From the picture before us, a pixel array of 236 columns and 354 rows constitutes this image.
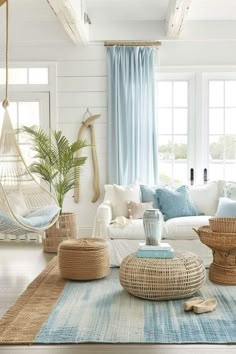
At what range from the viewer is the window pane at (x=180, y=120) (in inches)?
242

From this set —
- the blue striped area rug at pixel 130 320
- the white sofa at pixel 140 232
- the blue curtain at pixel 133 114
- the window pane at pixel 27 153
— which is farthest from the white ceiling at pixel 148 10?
the blue striped area rug at pixel 130 320

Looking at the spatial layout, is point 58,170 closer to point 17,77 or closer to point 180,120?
point 17,77

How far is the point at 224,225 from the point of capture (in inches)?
142

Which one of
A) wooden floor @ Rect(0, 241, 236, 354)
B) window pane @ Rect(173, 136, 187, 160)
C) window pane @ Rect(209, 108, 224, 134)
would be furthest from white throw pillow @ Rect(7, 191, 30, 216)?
window pane @ Rect(209, 108, 224, 134)

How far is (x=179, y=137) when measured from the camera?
619cm

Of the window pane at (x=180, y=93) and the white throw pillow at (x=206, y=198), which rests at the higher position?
the window pane at (x=180, y=93)

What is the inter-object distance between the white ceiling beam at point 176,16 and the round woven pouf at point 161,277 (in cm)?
266

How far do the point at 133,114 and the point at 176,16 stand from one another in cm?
138

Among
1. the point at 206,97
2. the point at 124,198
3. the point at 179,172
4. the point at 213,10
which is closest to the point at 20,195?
the point at 124,198

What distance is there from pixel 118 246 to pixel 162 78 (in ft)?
9.04

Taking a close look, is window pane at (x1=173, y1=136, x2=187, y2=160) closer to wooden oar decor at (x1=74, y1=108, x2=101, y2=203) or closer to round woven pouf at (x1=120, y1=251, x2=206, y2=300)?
wooden oar decor at (x1=74, y1=108, x2=101, y2=203)

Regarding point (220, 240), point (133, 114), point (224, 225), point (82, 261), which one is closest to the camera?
point (220, 240)

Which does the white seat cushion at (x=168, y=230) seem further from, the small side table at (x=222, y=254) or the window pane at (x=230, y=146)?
the window pane at (x=230, y=146)

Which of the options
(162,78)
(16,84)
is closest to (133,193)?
(162,78)
